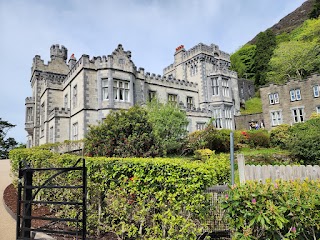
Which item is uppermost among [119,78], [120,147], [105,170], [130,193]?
[119,78]

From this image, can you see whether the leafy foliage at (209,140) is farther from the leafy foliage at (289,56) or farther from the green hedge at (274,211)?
the leafy foliage at (289,56)

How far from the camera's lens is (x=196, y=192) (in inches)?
152

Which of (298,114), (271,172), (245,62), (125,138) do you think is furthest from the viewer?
(245,62)

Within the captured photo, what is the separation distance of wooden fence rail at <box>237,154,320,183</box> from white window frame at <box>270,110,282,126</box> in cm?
2397

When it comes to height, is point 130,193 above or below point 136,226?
A: above

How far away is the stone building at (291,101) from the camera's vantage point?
1072 inches

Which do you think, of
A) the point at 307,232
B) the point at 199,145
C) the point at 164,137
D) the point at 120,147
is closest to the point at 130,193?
the point at 307,232

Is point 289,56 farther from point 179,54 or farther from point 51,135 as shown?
point 51,135

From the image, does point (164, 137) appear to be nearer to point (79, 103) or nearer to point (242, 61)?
point (79, 103)

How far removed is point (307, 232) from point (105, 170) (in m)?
3.69

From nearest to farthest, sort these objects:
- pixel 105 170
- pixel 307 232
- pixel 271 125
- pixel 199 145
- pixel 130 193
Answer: pixel 307 232, pixel 130 193, pixel 105 170, pixel 199 145, pixel 271 125

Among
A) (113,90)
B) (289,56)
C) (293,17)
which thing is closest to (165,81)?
(113,90)

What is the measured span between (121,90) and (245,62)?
5179 cm

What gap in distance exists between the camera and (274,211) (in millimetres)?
3049
